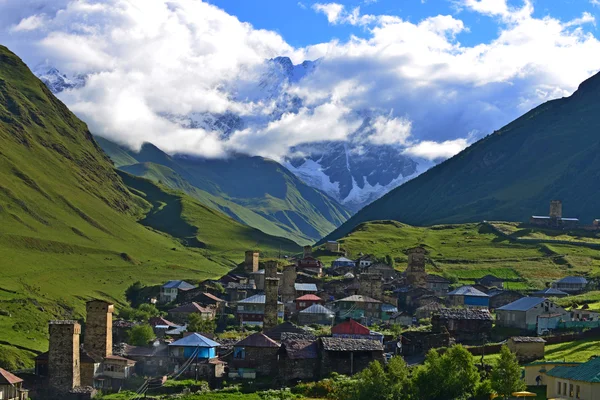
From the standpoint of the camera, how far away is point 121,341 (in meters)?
114

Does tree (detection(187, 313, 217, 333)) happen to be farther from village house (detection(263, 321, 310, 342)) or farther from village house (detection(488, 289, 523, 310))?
village house (detection(488, 289, 523, 310))

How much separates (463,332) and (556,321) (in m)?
11.3

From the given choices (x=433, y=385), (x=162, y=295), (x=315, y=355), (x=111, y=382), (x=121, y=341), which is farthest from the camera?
(x=162, y=295)

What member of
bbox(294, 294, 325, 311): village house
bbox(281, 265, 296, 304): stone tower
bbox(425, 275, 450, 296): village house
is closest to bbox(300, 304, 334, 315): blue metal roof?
bbox(294, 294, 325, 311): village house

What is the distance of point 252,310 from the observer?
5246 inches

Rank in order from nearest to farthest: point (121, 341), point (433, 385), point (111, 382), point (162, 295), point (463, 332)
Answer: point (433, 385), point (111, 382), point (463, 332), point (121, 341), point (162, 295)

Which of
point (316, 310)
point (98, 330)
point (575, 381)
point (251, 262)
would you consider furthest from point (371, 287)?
point (575, 381)

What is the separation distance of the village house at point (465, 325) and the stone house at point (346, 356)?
525 inches

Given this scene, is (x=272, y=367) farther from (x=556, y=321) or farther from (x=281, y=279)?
(x=281, y=279)

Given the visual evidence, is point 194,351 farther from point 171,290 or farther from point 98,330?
point 171,290

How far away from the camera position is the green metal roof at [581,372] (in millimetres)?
61284

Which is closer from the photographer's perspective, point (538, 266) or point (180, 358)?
point (180, 358)

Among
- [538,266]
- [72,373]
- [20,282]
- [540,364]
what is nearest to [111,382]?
[72,373]

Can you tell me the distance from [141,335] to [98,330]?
9011 millimetres
